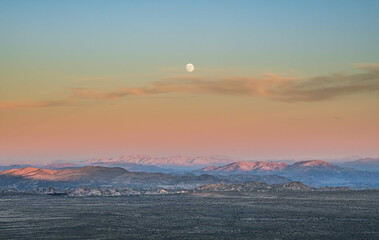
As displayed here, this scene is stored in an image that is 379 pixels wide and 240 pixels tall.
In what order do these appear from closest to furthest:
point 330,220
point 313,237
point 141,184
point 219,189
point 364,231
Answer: point 313,237, point 364,231, point 330,220, point 219,189, point 141,184

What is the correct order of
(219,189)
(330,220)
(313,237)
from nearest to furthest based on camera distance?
A: 1. (313,237)
2. (330,220)
3. (219,189)

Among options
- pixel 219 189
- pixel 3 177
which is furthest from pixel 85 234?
pixel 3 177

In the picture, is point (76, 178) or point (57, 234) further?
point (76, 178)

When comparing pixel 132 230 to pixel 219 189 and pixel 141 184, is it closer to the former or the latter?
pixel 219 189

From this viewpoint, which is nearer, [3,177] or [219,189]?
[219,189]

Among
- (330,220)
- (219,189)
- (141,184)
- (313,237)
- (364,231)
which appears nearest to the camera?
(313,237)

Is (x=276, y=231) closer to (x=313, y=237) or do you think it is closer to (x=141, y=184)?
(x=313, y=237)

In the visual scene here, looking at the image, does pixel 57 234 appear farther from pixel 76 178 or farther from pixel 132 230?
pixel 76 178

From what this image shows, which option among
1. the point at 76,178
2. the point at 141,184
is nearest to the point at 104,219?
the point at 141,184
